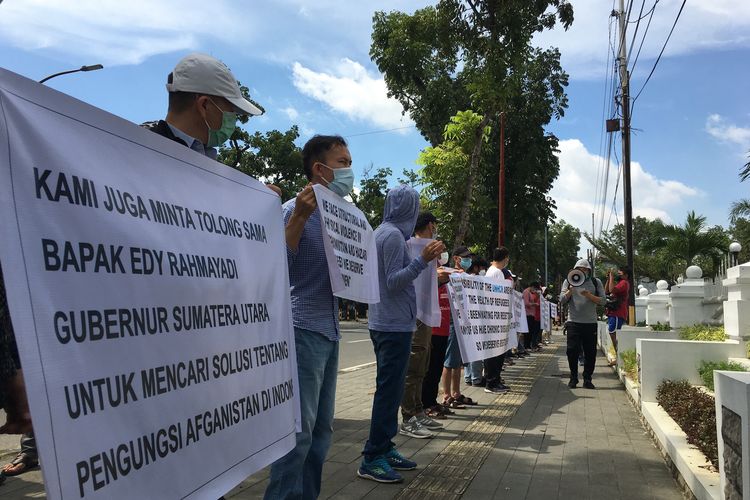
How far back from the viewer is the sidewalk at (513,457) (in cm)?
434

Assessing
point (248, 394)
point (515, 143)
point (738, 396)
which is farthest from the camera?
point (515, 143)

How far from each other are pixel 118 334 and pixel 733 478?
9.76ft

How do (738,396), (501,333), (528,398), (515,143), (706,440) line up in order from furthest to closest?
(515,143)
(528,398)
(501,333)
(706,440)
(738,396)

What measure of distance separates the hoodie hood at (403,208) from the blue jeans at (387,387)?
2.64ft

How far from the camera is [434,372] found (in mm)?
6836

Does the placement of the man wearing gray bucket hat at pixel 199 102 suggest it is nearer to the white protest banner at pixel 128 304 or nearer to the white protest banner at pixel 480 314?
the white protest banner at pixel 128 304

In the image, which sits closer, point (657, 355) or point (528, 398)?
point (657, 355)

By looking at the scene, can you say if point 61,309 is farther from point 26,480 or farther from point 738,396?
point 26,480

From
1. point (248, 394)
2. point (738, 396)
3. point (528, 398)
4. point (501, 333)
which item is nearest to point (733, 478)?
point (738, 396)

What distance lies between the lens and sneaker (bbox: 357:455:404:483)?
4406 millimetres

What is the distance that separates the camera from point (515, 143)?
26.9 meters

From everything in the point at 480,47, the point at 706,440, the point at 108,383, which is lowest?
the point at 706,440

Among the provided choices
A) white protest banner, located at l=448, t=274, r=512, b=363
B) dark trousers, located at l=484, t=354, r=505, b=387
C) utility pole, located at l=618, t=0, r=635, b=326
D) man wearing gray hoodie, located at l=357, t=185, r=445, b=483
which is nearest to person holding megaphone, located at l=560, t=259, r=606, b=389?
dark trousers, located at l=484, t=354, r=505, b=387

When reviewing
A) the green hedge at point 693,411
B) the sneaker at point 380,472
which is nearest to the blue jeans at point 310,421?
the sneaker at point 380,472
